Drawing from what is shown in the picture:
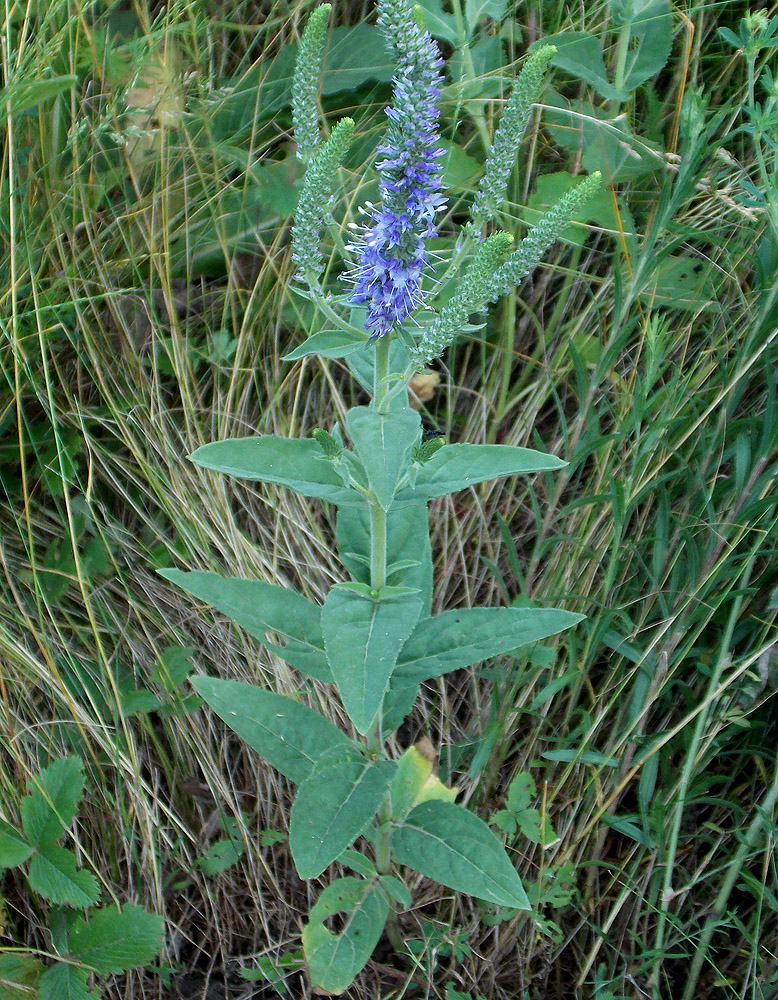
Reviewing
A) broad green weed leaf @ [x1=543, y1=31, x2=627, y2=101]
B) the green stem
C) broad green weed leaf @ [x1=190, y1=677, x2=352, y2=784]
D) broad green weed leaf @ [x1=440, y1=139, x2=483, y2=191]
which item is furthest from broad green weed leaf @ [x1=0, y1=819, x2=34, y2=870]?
broad green weed leaf @ [x1=543, y1=31, x2=627, y2=101]

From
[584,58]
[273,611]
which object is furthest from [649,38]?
[273,611]

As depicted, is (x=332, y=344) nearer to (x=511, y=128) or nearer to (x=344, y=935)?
(x=511, y=128)

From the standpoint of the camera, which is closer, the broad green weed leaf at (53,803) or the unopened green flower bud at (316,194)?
the unopened green flower bud at (316,194)

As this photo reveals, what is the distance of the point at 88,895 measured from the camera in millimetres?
1751

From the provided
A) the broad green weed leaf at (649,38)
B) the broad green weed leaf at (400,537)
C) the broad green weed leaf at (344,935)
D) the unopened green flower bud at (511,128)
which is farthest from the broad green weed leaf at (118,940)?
the broad green weed leaf at (649,38)

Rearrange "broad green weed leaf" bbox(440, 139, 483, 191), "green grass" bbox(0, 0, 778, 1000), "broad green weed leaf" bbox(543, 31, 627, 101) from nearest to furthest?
"green grass" bbox(0, 0, 778, 1000)
"broad green weed leaf" bbox(543, 31, 627, 101)
"broad green weed leaf" bbox(440, 139, 483, 191)

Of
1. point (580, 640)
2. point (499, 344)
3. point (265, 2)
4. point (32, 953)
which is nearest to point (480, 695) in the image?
A: point (580, 640)

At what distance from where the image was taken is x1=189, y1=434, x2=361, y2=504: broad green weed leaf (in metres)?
1.55

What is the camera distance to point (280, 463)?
5.17 feet

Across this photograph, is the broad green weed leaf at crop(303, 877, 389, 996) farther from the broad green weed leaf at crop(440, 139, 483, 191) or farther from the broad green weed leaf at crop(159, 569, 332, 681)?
the broad green weed leaf at crop(440, 139, 483, 191)

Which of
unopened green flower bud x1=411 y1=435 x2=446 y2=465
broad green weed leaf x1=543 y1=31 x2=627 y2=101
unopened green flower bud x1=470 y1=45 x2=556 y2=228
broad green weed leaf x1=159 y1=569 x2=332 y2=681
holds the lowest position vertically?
broad green weed leaf x1=159 y1=569 x2=332 y2=681

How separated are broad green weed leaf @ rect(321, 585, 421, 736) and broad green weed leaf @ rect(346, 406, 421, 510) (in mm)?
262

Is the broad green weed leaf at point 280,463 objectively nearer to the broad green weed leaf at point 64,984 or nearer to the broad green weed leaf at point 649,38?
the broad green weed leaf at point 64,984

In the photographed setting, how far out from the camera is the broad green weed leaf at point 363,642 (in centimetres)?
147
